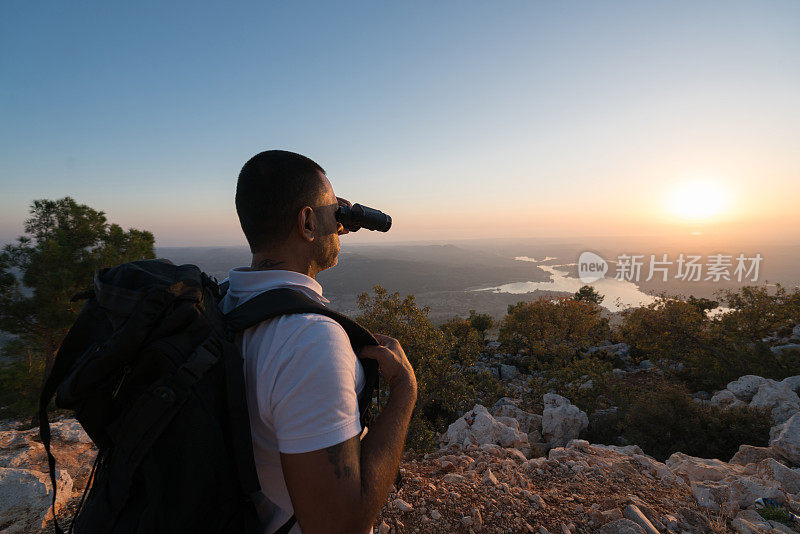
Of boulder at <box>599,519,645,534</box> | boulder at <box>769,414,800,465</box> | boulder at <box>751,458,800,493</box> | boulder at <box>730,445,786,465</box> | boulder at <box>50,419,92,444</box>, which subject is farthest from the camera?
boulder at <box>50,419,92,444</box>

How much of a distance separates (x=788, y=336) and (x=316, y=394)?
2464 cm

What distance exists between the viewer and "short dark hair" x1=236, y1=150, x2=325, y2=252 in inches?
57.7

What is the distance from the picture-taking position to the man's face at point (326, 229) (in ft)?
5.10

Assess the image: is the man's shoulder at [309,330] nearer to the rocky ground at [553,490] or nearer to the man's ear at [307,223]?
the man's ear at [307,223]

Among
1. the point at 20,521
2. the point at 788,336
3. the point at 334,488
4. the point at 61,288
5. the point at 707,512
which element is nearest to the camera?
the point at 334,488

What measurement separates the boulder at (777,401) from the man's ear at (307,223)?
34.2ft

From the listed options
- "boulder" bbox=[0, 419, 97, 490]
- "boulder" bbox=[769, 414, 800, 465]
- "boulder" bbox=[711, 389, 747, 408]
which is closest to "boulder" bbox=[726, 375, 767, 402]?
"boulder" bbox=[711, 389, 747, 408]

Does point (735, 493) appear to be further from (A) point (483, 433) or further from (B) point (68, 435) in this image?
(B) point (68, 435)

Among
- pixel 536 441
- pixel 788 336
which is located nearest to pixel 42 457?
pixel 536 441

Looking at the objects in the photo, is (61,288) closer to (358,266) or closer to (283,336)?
(283,336)

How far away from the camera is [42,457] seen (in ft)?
17.6

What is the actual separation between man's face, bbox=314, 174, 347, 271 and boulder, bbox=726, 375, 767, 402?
12434mm

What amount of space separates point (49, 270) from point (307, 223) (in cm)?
1312

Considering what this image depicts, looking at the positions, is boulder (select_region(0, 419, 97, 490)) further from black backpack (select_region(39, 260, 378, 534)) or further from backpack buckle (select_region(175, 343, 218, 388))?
backpack buckle (select_region(175, 343, 218, 388))
